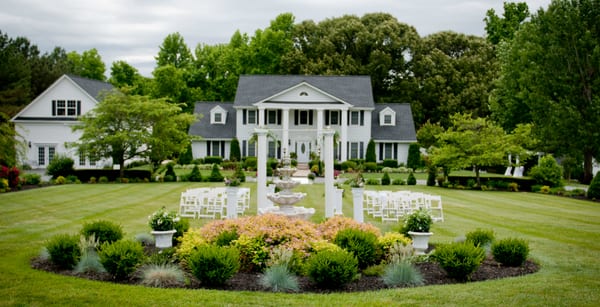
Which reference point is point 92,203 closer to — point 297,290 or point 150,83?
point 297,290

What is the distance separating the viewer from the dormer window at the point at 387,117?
169 ft

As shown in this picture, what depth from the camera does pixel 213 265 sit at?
9.76m

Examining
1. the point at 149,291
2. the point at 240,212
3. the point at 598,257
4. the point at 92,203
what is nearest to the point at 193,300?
the point at 149,291

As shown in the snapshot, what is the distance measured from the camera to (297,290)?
965cm

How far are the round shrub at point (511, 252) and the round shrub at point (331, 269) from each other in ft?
11.8

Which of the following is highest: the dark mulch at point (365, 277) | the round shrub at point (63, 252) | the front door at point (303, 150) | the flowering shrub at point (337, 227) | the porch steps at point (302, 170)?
the front door at point (303, 150)

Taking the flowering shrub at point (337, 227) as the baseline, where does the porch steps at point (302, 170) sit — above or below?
above

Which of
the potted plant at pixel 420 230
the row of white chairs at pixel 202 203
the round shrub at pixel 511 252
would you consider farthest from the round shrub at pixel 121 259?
the row of white chairs at pixel 202 203

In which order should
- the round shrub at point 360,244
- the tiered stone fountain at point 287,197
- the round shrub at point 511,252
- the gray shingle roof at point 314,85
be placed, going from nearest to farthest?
the round shrub at point 360,244 < the round shrub at point 511,252 < the tiered stone fountain at point 287,197 < the gray shingle roof at point 314,85

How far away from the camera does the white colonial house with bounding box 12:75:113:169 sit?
146 ft

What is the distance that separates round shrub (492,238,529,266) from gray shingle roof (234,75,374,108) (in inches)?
1535

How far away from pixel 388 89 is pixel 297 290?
55.3 meters

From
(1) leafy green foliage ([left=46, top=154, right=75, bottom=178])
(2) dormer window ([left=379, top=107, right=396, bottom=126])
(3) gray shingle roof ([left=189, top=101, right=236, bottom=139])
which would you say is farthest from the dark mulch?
(2) dormer window ([left=379, top=107, right=396, bottom=126])

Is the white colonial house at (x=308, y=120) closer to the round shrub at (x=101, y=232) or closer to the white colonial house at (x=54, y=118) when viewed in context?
the white colonial house at (x=54, y=118)
